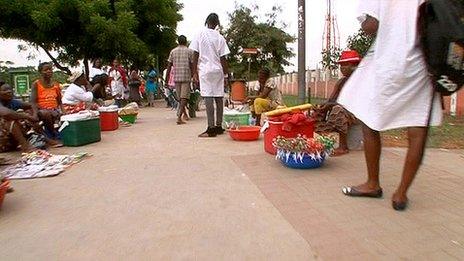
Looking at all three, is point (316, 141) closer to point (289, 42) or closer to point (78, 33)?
point (78, 33)

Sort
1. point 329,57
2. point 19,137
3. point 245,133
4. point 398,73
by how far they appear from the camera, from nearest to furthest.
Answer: point 398,73 → point 19,137 → point 245,133 → point 329,57

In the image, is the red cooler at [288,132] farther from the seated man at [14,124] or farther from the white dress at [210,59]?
the seated man at [14,124]

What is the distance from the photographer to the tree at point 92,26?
14.9 metres

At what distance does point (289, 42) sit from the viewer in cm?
3238

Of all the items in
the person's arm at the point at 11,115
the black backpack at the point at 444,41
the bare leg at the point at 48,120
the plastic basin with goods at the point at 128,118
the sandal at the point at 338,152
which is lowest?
the sandal at the point at 338,152

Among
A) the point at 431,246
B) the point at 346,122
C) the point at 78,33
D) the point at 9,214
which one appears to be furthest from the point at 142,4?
the point at 431,246

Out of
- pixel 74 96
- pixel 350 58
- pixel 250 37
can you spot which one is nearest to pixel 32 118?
pixel 74 96

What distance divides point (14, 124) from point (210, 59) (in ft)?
9.25

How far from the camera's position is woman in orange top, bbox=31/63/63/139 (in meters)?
5.62

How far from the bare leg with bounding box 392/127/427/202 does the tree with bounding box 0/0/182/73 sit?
540 inches

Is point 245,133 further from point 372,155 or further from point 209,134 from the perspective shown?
point 372,155

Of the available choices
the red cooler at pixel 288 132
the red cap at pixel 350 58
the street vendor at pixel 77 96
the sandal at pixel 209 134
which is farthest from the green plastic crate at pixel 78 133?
the red cap at pixel 350 58

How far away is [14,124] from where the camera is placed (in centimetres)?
491

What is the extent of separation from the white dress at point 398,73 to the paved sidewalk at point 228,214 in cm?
63
